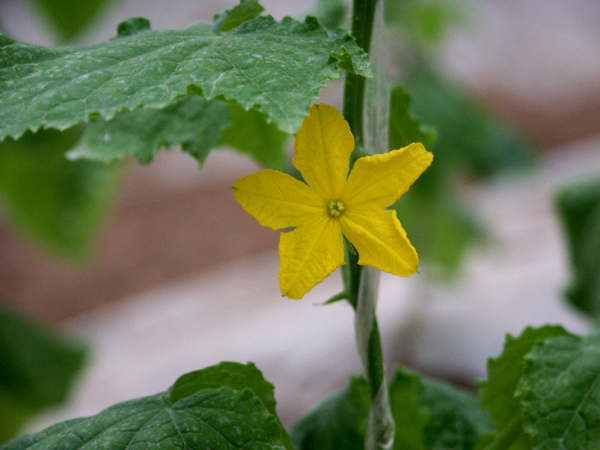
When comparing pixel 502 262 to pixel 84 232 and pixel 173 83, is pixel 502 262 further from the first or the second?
pixel 173 83

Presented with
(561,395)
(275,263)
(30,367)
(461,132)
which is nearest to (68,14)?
(30,367)

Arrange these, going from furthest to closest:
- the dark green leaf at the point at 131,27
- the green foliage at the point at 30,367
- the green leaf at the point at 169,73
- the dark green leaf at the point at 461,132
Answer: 1. the dark green leaf at the point at 461,132
2. the green foliage at the point at 30,367
3. the dark green leaf at the point at 131,27
4. the green leaf at the point at 169,73

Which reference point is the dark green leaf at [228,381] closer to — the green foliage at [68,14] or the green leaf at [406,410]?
the green leaf at [406,410]

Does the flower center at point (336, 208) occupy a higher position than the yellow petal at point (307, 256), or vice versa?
the flower center at point (336, 208)

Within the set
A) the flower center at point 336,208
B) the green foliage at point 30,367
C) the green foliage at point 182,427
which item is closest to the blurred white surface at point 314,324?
the green foliage at point 30,367

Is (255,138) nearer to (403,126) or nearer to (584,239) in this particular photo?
(403,126)

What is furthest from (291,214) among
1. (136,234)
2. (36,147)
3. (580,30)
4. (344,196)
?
(580,30)
